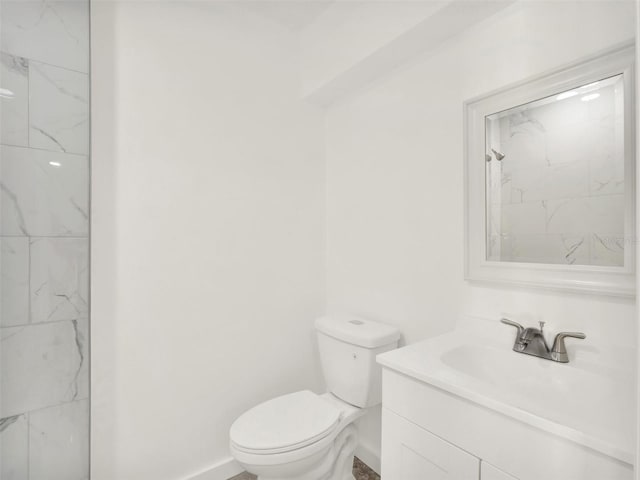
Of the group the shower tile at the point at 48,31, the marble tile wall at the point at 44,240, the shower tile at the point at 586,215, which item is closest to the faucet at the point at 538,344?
the shower tile at the point at 586,215

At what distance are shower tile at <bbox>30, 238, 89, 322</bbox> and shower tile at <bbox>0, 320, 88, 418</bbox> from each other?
0.05 meters

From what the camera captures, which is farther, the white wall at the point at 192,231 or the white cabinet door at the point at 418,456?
the white wall at the point at 192,231

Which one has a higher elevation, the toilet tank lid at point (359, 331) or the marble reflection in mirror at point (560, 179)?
the marble reflection in mirror at point (560, 179)

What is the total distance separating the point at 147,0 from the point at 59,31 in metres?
0.46

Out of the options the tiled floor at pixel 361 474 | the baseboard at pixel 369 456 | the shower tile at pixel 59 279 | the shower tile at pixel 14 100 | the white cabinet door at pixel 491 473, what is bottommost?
the tiled floor at pixel 361 474

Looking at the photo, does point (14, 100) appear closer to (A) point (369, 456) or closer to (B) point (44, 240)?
(B) point (44, 240)

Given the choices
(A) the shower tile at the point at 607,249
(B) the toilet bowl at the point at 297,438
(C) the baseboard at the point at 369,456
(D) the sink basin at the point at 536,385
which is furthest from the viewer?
(C) the baseboard at the point at 369,456

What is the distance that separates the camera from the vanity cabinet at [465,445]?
68 centimetres

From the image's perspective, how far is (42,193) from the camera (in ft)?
3.67

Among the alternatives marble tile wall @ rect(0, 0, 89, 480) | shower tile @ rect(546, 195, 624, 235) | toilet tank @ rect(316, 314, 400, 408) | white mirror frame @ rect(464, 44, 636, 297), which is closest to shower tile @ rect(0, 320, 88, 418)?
marble tile wall @ rect(0, 0, 89, 480)

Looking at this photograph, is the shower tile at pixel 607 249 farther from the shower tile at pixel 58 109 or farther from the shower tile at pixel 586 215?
the shower tile at pixel 58 109

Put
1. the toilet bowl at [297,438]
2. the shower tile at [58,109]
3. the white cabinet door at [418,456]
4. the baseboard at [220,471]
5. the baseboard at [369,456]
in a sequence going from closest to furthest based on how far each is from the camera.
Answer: the white cabinet door at [418,456]
the shower tile at [58,109]
the toilet bowl at [297,438]
the baseboard at [220,471]
the baseboard at [369,456]

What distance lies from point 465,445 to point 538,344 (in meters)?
0.44

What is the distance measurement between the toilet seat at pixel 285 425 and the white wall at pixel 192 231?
33 cm
